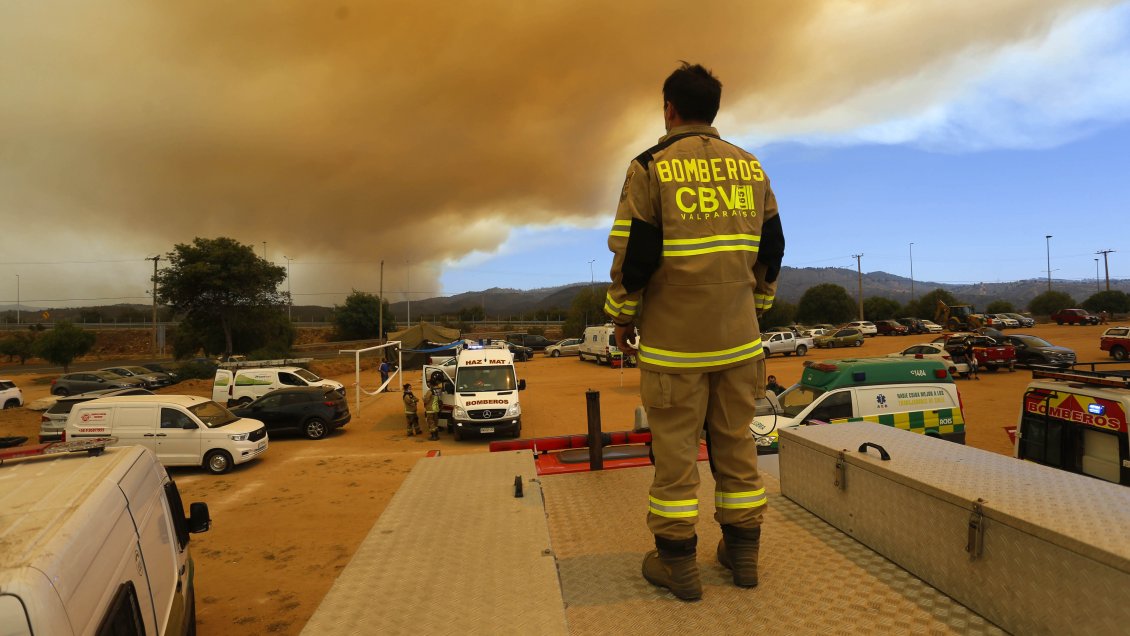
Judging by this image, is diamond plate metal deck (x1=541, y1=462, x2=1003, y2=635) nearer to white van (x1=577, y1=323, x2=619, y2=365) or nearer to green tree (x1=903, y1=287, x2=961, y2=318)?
white van (x1=577, y1=323, x2=619, y2=365)

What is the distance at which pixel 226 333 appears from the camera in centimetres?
3844

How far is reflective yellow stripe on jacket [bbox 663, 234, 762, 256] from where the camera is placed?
239 cm

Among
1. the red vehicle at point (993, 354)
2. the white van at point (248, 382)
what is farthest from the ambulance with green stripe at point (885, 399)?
the red vehicle at point (993, 354)

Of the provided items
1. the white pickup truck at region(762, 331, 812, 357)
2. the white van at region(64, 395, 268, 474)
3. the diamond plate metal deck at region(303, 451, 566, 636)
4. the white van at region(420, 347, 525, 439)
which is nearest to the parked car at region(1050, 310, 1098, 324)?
the white pickup truck at region(762, 331, 812, 357)

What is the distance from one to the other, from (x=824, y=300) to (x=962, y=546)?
8321cm

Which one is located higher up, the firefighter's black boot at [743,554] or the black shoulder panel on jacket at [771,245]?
the black shoulder panel on jacket at [771,245]

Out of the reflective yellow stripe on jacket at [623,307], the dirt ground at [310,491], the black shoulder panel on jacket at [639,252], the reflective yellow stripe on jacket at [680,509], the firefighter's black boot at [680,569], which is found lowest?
the dirt ground at [310,491]

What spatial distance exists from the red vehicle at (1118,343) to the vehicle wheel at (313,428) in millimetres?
34626

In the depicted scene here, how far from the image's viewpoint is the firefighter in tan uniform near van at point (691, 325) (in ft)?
7.85

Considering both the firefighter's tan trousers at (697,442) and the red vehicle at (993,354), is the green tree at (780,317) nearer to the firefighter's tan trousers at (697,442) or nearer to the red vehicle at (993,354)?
the red vehicle at (993,354)

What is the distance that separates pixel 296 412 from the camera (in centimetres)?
1780

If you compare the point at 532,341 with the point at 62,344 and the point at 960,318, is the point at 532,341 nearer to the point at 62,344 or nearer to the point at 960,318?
the point at 62,344

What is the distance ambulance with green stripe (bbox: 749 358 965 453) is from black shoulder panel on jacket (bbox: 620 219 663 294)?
7.62m

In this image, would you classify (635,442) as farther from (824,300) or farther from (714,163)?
(824,300)
